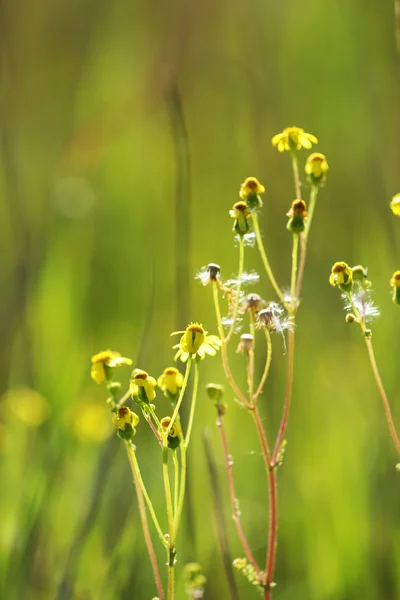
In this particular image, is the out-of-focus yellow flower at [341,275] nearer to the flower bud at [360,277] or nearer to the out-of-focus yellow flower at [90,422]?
the flower bud at [360,277]

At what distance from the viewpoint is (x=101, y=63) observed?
237 centimetres

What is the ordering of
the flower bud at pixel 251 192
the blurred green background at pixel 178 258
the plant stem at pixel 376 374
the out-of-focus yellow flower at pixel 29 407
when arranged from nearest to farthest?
the plant stem at pixel 376 374 < the flower bud at pixel 251 192 < the blurred green background at pixel 178 258 < the out-of-focus yellow flower at pixel 29 407

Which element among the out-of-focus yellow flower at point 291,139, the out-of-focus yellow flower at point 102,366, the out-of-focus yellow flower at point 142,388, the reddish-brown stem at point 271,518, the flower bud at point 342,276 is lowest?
the reddish-brown stem at point 271,518

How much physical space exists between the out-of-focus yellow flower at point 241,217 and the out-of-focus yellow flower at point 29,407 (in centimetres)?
75

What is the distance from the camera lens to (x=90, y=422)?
1429mm

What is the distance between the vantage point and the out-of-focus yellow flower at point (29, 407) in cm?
136

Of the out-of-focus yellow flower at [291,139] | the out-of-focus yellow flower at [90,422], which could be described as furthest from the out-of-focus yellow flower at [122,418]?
the out-of-focus yellow flower at [90,422]

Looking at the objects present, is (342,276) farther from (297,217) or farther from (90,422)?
(90,422)

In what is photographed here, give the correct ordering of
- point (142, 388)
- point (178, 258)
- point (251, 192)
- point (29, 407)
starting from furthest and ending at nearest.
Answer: point (29, 407) → point (178, 258) → point (251, 192) → point (142, 388)

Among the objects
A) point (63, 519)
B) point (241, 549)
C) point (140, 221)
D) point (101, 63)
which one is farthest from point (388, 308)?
point (101, 63)

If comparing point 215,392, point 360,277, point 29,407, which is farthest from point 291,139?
point 29,407

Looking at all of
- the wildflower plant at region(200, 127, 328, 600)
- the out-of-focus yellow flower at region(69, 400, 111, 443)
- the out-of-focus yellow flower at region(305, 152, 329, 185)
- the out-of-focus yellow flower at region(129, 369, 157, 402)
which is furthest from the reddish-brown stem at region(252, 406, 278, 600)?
the out-of-focus yellow flower at region(69, 400, 111, 443)

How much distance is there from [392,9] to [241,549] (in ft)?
4.40

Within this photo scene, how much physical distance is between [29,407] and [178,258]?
455 mm
